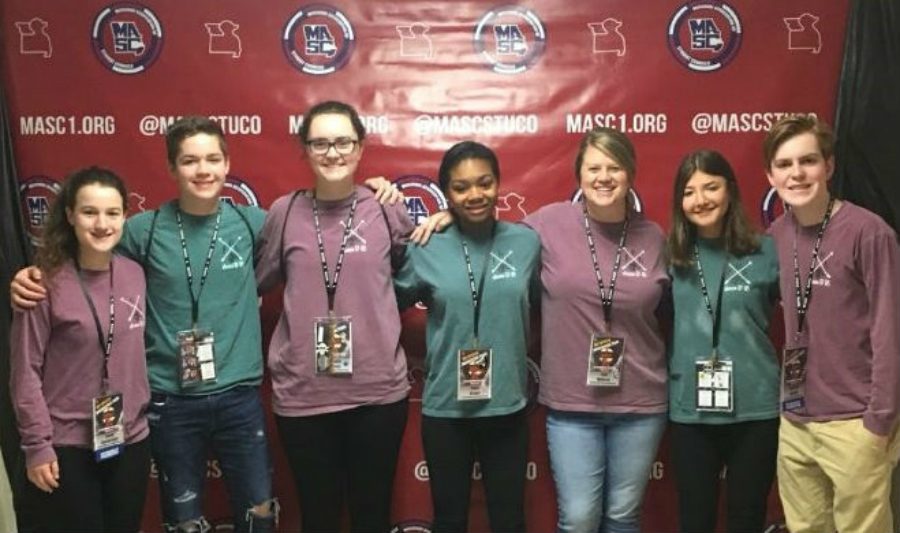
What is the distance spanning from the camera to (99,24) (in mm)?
3029

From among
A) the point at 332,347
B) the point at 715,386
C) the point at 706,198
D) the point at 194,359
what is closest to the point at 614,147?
the point at 706,198

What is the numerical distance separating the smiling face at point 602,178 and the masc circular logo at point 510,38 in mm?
609

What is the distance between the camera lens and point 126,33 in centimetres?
303

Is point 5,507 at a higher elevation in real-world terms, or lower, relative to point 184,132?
lower

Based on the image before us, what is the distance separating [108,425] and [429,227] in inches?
42.9

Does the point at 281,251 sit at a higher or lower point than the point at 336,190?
lower

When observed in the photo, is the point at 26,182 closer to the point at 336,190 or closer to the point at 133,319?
the point at 133,319

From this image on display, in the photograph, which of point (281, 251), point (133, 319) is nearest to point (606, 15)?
point (281, 251)

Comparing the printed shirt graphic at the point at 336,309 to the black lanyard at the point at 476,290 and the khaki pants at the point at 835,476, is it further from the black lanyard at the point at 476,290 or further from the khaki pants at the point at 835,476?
the khaki pants at the point at 835,476

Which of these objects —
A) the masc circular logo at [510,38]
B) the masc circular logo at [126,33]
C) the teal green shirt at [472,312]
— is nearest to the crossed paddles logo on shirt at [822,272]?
the teal green shirt at [472,312]

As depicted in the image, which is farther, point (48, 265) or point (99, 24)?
point (99, 24)

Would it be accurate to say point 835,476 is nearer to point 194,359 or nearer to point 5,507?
point 194,359

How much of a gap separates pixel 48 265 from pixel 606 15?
6.56 feet

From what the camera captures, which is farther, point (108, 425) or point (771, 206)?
Answer: point (771, 206)
